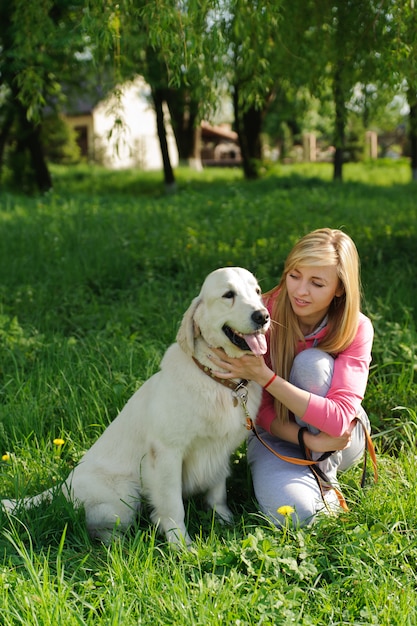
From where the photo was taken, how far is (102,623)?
6.90 ft

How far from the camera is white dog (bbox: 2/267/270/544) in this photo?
101 inches

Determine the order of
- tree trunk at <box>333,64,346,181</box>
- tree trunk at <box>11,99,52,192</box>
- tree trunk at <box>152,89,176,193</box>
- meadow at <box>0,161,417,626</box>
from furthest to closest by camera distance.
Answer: tree trunk at <box>152,89,176,193</box>, tree trunk at <box>11,99,52,192</box>, tree trunk at <box>333,64,346,181</box>, meadow at <box>0,161,417,626</box>

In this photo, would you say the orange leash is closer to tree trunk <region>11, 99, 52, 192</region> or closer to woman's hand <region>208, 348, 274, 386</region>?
woman's hand <region>208, 348, 274, 386</region>

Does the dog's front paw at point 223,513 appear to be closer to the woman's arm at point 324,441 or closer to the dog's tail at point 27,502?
the woman's arm at point 324,441

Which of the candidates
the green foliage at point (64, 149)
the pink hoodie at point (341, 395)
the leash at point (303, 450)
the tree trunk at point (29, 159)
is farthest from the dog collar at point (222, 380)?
the green foliage at point (64, 149)

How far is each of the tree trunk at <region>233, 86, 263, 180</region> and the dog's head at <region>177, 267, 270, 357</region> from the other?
1666 cm

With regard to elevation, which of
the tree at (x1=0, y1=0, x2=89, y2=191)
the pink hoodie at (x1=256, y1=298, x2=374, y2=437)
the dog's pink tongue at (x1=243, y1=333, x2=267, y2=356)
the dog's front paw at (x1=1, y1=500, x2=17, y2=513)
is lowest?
the dog's front paw at (x1=1, y1=500, x2=17, y2=513)

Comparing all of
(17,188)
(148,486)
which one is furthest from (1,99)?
(148,486)

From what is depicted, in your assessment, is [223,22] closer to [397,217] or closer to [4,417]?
[4,417]

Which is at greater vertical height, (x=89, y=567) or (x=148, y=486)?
(x=148, y=486)

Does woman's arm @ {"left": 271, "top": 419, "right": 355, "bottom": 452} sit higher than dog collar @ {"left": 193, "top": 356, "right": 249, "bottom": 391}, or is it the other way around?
dog collar @ {"left": 193, "top": 356, "right": 249, "bottom": 391}

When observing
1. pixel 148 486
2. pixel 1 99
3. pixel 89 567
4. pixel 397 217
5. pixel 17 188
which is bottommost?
pixel 89 567

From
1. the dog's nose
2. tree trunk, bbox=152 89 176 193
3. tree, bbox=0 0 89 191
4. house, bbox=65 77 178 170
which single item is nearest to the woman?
the dog's nose

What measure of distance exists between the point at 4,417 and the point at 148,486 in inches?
50.8
